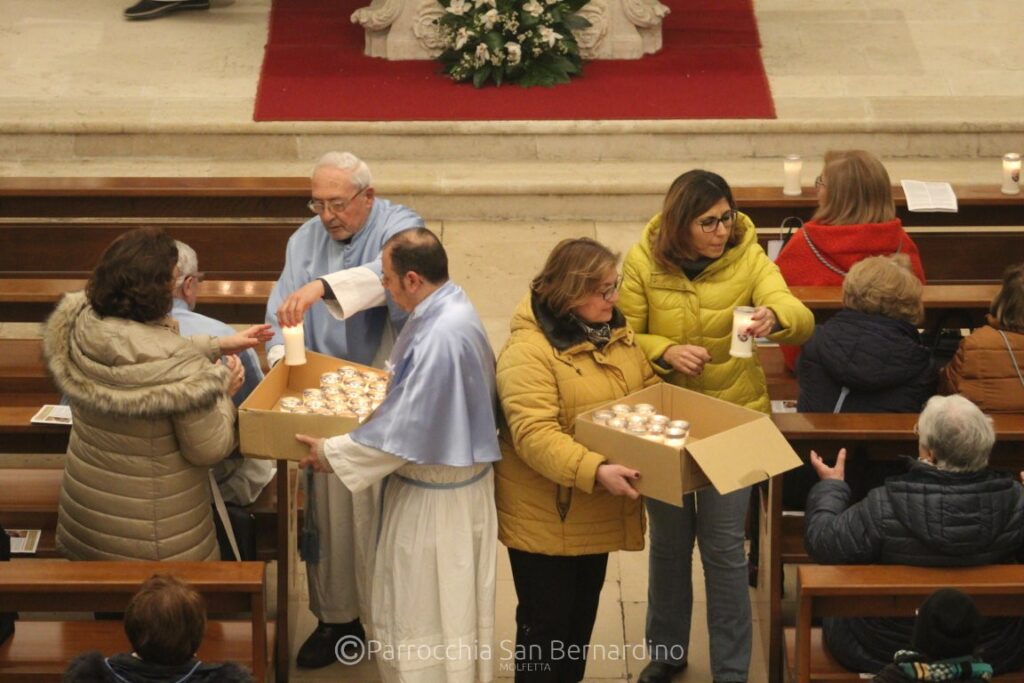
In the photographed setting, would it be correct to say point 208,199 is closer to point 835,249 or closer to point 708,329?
point 835,249

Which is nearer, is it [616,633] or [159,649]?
[159,649]

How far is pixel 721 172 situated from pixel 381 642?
4.92m

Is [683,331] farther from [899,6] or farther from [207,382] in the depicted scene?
[899,6]

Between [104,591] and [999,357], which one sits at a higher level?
[999,357]

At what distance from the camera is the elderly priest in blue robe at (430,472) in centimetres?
420

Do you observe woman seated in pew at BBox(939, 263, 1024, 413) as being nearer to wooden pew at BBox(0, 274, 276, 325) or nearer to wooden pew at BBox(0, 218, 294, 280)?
wooden pew at BBox(0, 274, 276, 325)

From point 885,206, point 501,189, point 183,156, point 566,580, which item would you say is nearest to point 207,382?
point 566,580

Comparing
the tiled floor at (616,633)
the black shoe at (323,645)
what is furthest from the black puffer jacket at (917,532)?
the black shoe at (323,645)

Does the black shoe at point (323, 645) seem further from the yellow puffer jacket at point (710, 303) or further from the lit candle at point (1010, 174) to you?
the lit candle at point (1010, 174)

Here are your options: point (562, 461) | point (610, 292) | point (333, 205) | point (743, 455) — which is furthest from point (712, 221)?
point (333, 205)

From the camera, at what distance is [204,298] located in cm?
554

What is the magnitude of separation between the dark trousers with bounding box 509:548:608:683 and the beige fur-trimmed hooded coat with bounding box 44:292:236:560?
862 mm

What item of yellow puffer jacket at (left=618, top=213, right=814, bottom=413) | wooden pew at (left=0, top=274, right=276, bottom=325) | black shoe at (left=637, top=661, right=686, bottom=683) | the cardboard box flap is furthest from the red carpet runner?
the cardboard box flap

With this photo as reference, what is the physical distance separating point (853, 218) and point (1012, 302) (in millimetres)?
789
